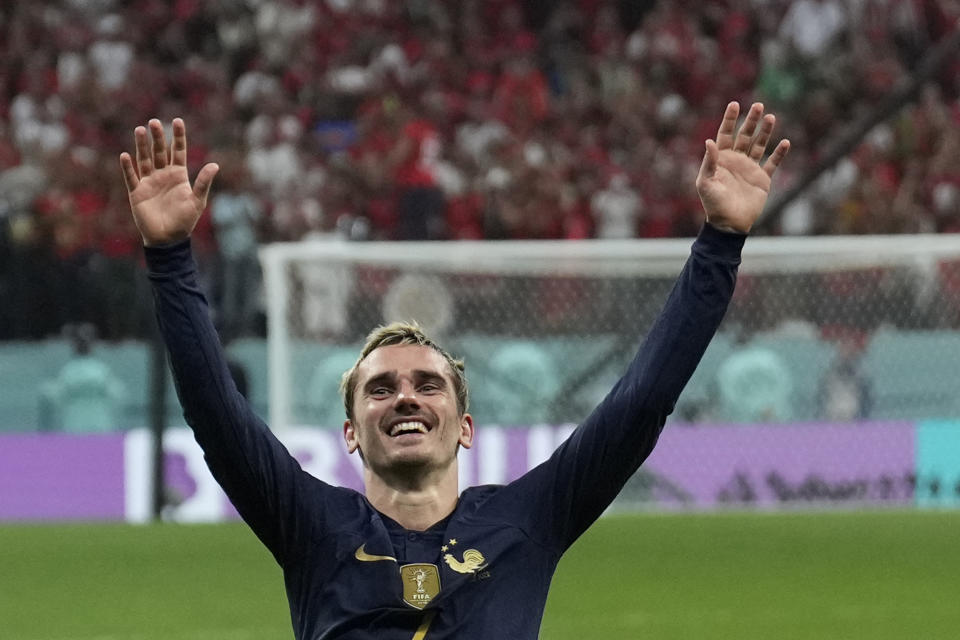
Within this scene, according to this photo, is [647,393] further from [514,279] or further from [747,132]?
[514,279]

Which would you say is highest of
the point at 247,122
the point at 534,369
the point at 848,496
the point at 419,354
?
the point at 247,122

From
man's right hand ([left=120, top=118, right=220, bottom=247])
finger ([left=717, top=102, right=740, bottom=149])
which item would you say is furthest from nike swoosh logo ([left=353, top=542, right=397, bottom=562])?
finger ([left=717, top=102, right=740, bottom=149])

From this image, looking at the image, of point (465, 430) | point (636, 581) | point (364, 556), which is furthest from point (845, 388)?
point (364, 556)

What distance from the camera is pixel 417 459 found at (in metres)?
3.86

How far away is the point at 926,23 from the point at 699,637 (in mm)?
12321

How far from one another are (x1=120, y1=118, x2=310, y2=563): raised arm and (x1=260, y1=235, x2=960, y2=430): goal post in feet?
29.2

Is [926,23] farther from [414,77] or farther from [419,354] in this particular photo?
[419,354]

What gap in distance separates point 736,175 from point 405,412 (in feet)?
2.87

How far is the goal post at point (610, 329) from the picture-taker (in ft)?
42.0

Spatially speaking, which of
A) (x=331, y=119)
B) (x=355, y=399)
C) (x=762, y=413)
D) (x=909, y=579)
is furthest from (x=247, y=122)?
(x=355, y=399)

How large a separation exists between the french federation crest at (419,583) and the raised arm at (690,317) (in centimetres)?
39

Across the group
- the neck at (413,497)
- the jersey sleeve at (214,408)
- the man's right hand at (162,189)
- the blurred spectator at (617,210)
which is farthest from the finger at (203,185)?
the blurred spectator at (617,210)

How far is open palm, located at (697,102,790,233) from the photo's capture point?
377 cm

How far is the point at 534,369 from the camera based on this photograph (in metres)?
13.0
